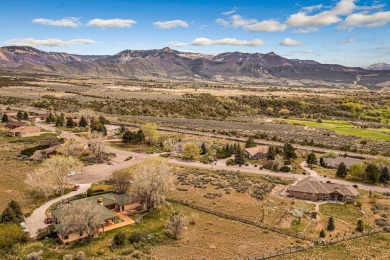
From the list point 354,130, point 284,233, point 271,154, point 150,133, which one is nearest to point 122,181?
point 284,233

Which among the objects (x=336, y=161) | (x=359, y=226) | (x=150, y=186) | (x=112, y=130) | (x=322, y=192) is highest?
(x=150, y=186)

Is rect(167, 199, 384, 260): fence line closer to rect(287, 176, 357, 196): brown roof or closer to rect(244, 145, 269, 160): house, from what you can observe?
rect(287, 176, 357, 196): brown roof

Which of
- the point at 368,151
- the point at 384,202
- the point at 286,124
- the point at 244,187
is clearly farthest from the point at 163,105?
the point at 384,202

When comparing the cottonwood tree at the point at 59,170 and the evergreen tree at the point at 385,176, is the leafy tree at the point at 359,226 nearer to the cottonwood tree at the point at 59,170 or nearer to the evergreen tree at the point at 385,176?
the evergreen tree at the point at 385,176

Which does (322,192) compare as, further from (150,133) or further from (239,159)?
(150,133)

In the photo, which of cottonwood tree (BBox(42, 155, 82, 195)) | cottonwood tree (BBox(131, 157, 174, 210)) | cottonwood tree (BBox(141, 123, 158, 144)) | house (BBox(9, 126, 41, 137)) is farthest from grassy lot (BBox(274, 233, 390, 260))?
house (BBox(9, 126, 41, 137))

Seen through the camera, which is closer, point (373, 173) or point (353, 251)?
point (353, 251)

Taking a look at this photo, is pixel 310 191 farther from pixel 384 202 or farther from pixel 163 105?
pixel 163 105

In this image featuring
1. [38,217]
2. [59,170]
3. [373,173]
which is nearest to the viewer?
[38,217]
